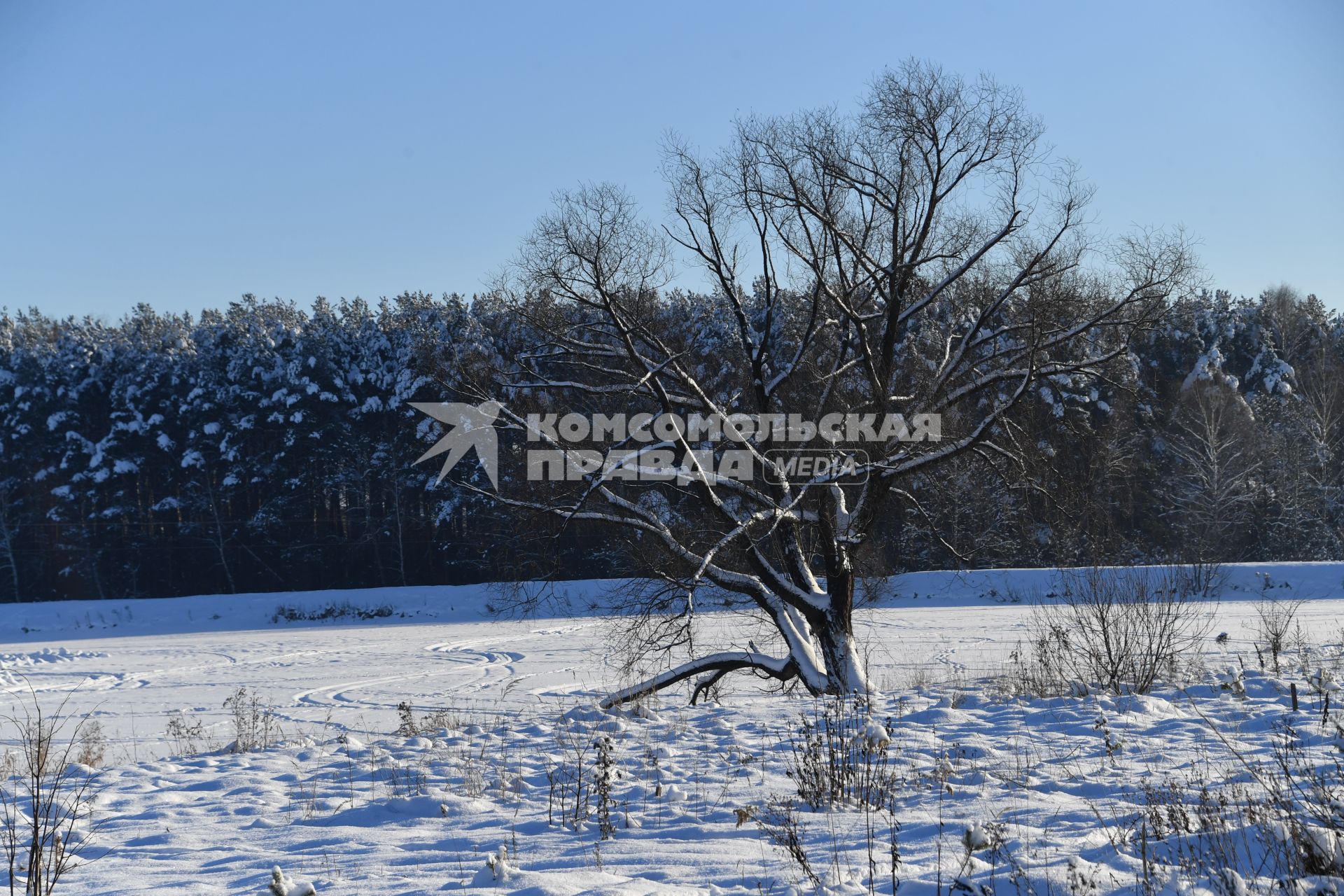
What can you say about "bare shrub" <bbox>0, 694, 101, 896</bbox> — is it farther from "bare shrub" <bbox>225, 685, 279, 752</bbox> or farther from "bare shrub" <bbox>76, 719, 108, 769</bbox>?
"bare shrub" <bbox>225, 685, 279, 752</bbox>

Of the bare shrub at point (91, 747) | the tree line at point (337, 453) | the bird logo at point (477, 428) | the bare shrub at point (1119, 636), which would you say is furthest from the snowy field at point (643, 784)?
the tree line at point (337, 453)

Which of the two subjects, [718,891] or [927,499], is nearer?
[718,891]

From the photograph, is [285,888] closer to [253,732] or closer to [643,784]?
[643,784]

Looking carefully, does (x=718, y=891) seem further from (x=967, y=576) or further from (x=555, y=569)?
(x=967, y=576)

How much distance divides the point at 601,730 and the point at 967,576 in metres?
22.1

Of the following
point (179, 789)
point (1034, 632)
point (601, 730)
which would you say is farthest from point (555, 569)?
point (1034, 632)

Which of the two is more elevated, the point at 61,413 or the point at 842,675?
the point at 61,413

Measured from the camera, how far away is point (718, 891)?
12.8 feet

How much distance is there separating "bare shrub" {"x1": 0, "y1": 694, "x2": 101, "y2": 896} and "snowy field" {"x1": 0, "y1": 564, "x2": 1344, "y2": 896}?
15 cm

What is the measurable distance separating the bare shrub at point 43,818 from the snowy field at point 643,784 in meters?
0.15

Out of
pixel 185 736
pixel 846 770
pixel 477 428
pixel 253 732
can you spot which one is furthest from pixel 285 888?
pixel 477 428

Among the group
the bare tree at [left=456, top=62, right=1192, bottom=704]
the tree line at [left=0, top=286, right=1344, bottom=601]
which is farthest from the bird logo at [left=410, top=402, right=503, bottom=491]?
the tree line at [left=0, top=286, right=1344, bottom=601]

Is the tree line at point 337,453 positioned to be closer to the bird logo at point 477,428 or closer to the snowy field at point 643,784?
the bird logo at point 477,428

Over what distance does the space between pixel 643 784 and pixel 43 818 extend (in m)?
3.70
